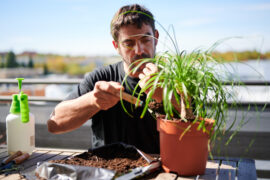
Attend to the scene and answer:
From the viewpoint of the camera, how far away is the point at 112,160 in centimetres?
116

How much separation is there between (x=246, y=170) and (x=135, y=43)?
3.18 ft

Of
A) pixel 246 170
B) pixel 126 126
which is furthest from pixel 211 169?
pixel 126 126

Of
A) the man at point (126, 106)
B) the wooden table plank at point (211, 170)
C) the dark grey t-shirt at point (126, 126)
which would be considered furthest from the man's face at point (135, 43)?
the wooden table plank at point (211, 170)

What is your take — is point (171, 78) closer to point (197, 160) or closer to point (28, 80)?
point (197, 160)

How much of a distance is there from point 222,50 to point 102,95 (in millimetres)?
550

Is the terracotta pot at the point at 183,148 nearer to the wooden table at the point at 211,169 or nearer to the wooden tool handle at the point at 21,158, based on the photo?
the wooden table at the point at 211,169

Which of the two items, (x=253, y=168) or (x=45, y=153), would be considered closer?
(x=253, y=168)

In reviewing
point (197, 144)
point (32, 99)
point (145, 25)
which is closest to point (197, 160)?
point (197, 144)

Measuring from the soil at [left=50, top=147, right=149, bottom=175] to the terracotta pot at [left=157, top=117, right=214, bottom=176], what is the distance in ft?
0.34

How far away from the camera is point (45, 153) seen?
1.52 m

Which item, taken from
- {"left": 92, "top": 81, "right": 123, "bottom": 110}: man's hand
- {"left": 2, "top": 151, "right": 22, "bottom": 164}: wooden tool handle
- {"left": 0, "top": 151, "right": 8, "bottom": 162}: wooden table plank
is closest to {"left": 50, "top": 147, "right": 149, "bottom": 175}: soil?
{"left": 92, "top": 81, "right": 123, "bottom": 110}: man's hand

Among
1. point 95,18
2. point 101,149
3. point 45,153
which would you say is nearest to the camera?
point 101,149

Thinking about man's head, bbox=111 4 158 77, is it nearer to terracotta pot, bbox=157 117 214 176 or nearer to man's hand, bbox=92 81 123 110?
man's hand, bbox=92 81 123 110

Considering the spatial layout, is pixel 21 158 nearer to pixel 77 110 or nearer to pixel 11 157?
pixel 11 157
